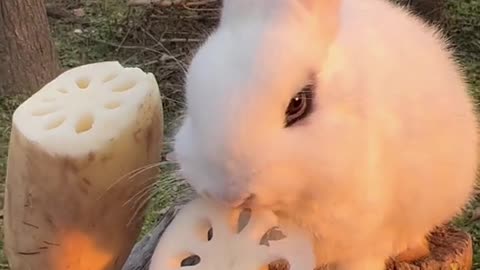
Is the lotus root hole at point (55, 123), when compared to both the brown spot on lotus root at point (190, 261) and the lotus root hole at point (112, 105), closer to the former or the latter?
the lotus root hole at point (112, 105)

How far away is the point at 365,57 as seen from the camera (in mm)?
1558

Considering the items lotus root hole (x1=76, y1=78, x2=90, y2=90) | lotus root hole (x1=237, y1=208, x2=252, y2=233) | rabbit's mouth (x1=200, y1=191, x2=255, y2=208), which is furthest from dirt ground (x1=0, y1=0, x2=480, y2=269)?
rabbit's mouth (x1=200, y1=191, x2=255, y2=208)

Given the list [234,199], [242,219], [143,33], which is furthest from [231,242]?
[143,33]

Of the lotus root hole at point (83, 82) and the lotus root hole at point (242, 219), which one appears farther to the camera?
the lotus root hole at point (83, 82)

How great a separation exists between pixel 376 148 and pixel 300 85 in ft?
→ 0.63

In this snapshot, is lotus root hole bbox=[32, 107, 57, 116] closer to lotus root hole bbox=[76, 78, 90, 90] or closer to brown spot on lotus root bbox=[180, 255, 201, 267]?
lotus root hole bbox=[76, 78, 90, 90]

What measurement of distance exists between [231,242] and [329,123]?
0.80ft

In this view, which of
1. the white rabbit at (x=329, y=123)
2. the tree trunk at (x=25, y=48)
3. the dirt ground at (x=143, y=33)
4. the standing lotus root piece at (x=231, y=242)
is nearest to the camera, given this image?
the white rabbit at (x=329, y=123)

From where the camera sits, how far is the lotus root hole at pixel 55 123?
161 centimetres

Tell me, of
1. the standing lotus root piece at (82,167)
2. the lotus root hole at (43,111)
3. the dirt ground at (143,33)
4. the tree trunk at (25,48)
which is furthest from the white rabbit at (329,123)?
the tree trunk at (25,48)

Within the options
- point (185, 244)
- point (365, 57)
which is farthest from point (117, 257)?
point (365, 57)

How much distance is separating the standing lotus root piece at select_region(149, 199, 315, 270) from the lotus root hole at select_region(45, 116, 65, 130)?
0.84 feet

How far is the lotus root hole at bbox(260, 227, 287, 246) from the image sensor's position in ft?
4.99

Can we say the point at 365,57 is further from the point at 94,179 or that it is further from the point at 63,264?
the point at 63,264
